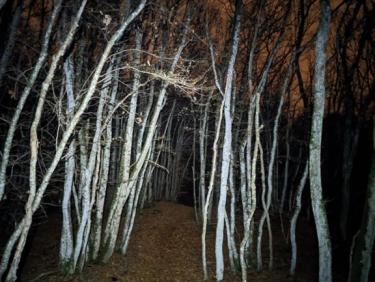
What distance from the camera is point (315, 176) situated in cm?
838

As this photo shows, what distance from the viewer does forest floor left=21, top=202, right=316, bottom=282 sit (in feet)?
35.8

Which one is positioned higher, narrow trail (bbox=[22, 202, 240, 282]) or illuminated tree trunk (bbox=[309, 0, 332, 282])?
illuminated tree trunk (bbox=[309, 0, 332, 282])

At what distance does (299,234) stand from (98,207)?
11842 mm

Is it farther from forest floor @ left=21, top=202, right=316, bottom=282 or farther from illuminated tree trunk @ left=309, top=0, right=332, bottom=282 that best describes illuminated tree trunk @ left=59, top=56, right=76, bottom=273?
illuminated tree trunk @ left=309, top=0, right=332, bottom=282

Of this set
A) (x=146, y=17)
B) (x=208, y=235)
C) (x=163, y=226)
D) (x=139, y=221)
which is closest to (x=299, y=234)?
(x=208, y=235)

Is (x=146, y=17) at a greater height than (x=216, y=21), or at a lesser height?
lesser

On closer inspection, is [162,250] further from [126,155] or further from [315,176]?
[315,176]

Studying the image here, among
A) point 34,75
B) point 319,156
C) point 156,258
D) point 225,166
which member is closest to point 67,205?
point 34,75

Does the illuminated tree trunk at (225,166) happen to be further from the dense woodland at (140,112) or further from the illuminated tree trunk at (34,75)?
the illuminated tree trunk at (34,75)

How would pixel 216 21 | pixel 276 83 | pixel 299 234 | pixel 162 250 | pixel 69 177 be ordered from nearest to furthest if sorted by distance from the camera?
pixel 69 177 → pixel 162 250 → pixel 216 21 → pixel 299 234 → pixel 276 83

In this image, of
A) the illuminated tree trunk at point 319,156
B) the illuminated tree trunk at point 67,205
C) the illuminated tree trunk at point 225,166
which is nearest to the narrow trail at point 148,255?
the illuminated tree trunk at point 67,205

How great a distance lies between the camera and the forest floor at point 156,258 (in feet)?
35.8

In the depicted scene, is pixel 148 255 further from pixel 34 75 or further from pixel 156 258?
pixel 34 75

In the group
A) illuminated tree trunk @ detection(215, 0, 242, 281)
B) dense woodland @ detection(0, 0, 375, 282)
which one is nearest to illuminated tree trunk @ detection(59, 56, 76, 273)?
dense woodland @ detection(0, 0, 375, 282)
